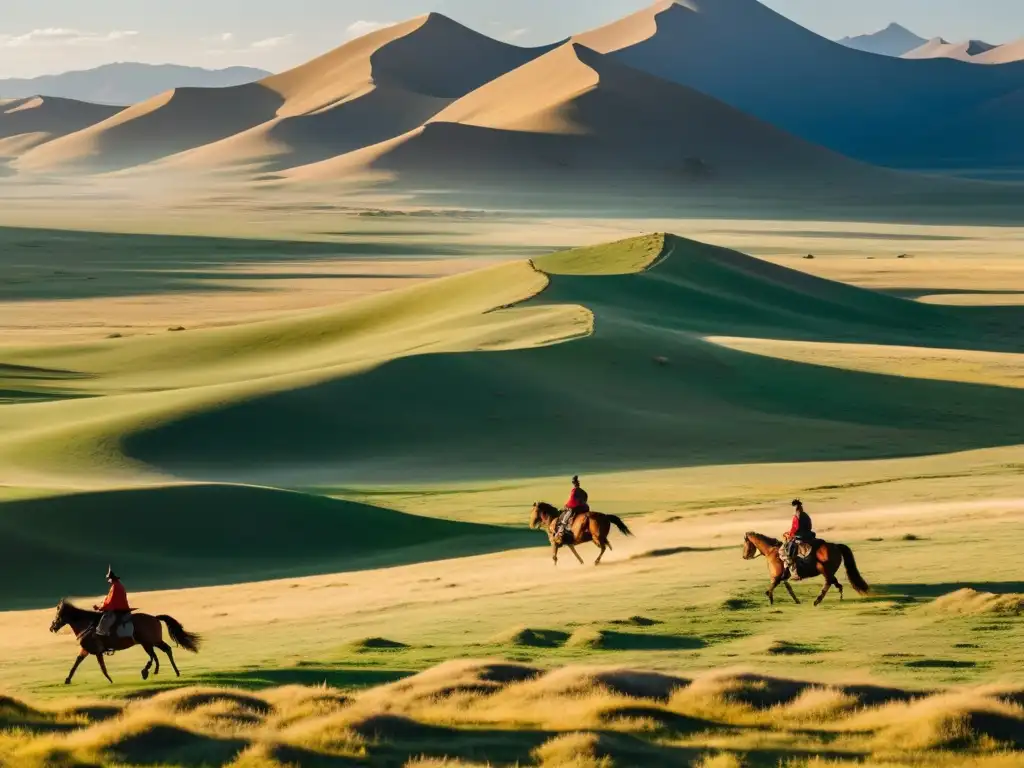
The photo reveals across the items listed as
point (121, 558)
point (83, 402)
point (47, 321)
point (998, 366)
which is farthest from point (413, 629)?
point (47, 321)

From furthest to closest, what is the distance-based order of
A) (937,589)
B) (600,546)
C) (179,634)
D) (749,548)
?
1. (600,546)
2. (749,548)
3. (937,589)
4. (179,634)

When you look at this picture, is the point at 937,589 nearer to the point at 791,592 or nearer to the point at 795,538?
the point at 791,592

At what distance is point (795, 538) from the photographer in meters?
21.0

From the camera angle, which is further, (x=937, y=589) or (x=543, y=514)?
(x=543, y=514)

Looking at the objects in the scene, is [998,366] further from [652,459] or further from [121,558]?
[121,558]

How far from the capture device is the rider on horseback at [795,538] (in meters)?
20.8

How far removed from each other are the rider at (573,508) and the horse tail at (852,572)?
524cm

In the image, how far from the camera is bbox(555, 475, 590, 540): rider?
1019 inches

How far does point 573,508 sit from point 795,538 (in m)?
5.73

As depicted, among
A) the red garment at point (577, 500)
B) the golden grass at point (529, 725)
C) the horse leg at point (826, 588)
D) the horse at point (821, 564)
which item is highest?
the red garment at point (577, 500)

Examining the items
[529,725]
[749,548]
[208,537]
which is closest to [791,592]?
[749,548]

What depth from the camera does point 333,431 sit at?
48.8 m

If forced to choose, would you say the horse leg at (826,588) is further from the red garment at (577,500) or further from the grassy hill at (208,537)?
the grassy hill at (208,537)

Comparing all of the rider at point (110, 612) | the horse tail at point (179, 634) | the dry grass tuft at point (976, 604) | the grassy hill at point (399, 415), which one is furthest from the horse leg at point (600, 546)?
the rider at point (110, 612)
